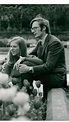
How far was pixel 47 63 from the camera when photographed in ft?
14.4

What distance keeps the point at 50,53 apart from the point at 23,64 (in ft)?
1.06

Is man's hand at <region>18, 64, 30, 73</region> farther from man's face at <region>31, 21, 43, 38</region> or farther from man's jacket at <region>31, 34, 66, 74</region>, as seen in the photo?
man's face at <region>31, 21, 43, 38</region>

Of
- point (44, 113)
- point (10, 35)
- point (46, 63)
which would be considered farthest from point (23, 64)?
point (10, 35)

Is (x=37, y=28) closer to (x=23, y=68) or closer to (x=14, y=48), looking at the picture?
(x=14, y=48)

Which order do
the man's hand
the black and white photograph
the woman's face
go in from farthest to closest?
the woman's face
the man's hand
the black and white photograph

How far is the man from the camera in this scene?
4.39m

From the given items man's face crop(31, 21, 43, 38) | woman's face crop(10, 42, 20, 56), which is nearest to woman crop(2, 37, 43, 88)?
woman's face crop(10, 42, 20, 56)

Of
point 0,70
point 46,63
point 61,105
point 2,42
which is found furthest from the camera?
point 2,42

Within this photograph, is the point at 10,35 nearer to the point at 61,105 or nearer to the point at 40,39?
the point at 40,39

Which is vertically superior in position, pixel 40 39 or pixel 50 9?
pixel 50 9

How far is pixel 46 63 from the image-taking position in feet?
14.4

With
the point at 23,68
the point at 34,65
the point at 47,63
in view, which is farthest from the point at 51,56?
the point at 23,68

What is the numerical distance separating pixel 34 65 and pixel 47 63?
16 centimetres

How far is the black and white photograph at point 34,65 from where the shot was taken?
11.5 feet
